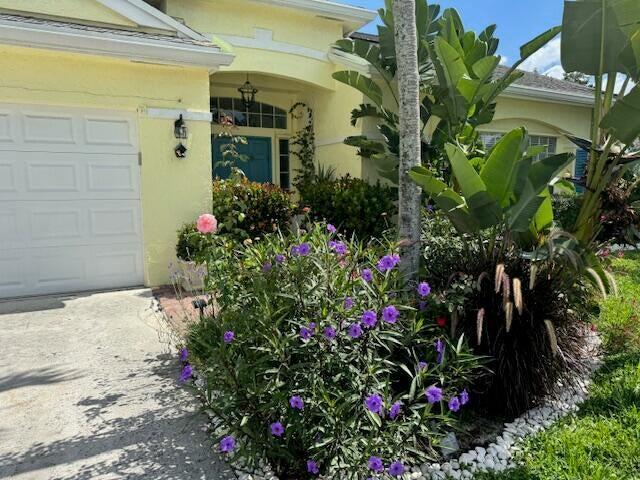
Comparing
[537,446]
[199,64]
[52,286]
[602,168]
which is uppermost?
[199,64]

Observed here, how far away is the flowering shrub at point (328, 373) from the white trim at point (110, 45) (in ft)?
17.1

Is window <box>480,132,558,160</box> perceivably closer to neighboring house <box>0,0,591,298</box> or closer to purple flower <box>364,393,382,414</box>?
neighboring house <box>0,0,591,298</box>

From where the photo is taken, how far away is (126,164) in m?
7.33

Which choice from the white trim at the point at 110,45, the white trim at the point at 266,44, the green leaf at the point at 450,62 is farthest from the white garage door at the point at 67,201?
the green leaf at the point at 450,62

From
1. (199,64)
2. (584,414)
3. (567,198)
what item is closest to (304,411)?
(584,414)

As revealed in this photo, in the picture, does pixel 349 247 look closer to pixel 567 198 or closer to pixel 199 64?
pixel 199 64

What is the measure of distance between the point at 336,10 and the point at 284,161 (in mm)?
4117

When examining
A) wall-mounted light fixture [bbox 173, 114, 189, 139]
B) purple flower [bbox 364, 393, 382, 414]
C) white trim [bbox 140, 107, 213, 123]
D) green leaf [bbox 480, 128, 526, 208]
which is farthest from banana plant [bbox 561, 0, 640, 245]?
wall-mounted light fixture [bbox 173, 114, 189, 139]

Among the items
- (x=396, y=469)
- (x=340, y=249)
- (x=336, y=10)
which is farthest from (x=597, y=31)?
(x=336, y=10)

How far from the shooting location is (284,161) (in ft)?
40.9

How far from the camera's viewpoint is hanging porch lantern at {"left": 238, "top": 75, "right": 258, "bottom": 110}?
1123 cm

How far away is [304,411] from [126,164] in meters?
6.03

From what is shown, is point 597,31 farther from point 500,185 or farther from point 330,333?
point 330,333

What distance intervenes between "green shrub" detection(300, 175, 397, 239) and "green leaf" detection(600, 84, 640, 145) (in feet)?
15.9
